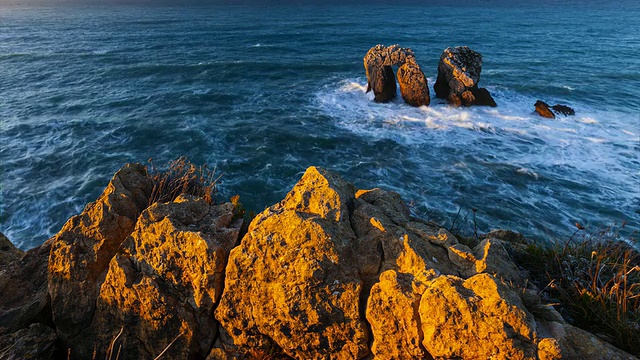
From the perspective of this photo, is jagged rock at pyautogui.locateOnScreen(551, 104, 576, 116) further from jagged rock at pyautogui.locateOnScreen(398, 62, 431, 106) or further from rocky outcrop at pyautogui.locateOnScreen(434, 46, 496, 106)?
jagged rock at pyautogui.locateOnScreen(398, 62, 431, 106)

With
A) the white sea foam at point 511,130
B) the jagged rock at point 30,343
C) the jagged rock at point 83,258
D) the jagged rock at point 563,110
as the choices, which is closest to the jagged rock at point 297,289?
the jagged rock at point 83,258

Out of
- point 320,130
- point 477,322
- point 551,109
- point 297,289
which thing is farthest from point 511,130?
point 297,289

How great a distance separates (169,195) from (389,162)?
18.5 meters

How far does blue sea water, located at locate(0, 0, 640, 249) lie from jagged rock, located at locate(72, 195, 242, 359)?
13.3 meters

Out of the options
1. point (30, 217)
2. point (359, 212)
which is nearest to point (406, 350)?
point (359, 212)

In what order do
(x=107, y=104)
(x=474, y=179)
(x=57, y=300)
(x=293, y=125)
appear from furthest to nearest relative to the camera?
(x=107, y=104) → (x=293, y=125) → (x=474, y=179) → (x=57, y=300)

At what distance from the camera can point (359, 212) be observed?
7.48 meters

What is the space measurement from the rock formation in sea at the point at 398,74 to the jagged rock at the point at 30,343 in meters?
34.8

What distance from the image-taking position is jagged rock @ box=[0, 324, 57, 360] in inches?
250

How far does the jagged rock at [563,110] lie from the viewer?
32.4 meters

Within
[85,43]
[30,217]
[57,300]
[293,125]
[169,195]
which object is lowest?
[30,217]

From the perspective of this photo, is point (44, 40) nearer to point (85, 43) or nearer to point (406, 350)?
point (85, 43)

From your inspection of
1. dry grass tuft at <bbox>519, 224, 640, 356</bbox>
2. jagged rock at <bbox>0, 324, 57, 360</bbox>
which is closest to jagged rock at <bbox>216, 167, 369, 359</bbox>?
jagged rock at <bbox>0, 324, 57, 360</bbox>

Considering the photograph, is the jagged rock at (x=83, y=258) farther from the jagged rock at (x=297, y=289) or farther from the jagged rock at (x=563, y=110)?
the jagged rock at (x=563, y=110)
